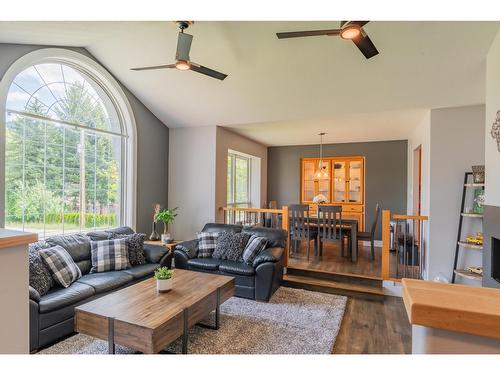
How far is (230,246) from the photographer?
12.9 ft

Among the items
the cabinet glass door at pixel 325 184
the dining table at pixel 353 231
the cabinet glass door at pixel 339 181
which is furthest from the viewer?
the cabinet glass door at pixel 325 184

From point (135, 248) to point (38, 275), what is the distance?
46.6 inches

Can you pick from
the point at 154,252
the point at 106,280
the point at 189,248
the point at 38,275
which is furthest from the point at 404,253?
the point at 38,275

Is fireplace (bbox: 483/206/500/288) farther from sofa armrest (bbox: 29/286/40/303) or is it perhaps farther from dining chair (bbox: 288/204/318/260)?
sofa armrest (bbox: 29/286/40/303)

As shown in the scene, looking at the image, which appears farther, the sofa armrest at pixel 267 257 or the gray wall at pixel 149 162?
the gray wall at pixel 149 162

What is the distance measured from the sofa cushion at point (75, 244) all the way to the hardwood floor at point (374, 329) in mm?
2987

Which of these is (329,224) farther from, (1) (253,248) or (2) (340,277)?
(1) (253,248)

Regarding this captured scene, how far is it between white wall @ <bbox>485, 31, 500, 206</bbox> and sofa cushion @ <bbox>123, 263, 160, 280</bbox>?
380cm

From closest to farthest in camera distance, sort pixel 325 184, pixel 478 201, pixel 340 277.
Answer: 1. pixel 478 201
2. pixel 340 277
3. pixel 325 184

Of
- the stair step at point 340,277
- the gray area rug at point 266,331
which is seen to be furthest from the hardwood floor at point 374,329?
the stair step at point 340,277

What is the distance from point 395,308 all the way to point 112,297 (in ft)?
10.5

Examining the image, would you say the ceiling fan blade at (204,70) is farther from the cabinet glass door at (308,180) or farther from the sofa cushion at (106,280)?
the cabinet glass door at (308,180)

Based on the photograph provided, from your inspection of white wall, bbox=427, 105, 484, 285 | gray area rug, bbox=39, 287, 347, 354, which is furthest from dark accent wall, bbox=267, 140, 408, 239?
gray area rug, bbox=39, 287, 347, 354

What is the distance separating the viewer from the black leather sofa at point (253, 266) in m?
3.47
